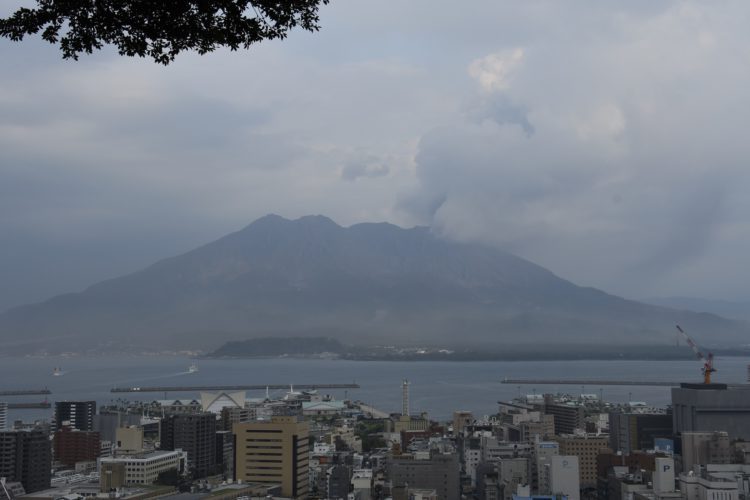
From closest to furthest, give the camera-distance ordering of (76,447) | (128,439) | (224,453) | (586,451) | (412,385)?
(586,451)
(128,439)
(76,447)
(224,453)
(412,385)

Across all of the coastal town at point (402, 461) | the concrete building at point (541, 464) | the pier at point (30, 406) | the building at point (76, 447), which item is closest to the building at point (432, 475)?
the coastal town at point (402, 461)

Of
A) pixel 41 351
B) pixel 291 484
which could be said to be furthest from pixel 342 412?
pixel 41 351

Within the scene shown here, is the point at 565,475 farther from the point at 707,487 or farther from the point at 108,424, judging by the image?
the point at 108,424

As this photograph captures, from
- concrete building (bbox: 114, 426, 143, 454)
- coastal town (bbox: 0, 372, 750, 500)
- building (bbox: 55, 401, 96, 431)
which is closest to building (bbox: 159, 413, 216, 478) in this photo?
coastal town (bbox: 0, 372, 750, 500)

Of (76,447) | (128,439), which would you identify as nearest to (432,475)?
(128,439)

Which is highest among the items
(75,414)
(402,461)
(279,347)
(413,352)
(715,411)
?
(279,347)

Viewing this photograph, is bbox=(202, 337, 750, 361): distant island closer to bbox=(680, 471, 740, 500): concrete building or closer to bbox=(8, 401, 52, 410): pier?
bbox=(8, 401, 52, 410): pier
